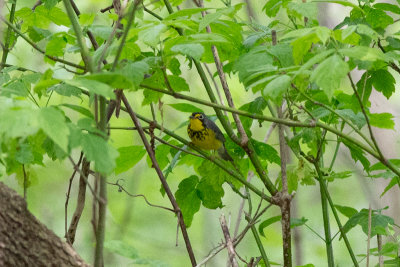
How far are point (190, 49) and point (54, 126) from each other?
53 cm

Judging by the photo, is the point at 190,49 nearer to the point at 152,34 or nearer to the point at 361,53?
the point at 152,34

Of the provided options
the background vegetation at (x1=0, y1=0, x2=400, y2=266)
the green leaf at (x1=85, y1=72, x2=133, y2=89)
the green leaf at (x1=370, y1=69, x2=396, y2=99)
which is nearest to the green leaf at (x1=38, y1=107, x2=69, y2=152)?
the background vegetation at (x1=0, y1=0, x2=400, y2=266)

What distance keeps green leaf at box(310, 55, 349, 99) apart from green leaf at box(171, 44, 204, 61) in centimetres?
31

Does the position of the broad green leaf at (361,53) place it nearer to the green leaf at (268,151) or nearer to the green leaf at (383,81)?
the green leaf at (383,81)

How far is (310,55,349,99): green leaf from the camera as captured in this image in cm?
144

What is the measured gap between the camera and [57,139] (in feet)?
3.84

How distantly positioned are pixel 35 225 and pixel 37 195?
19.0ft

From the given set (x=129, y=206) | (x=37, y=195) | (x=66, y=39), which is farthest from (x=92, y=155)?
(x=37, y=195)

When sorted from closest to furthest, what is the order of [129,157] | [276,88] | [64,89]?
[276,88], [64,89], [129,157]

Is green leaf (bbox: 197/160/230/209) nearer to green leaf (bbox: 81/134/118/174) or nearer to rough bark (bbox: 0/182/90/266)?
rough bark (bbox: 0/182/90/266)

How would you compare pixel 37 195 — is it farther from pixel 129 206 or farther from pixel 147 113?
pixel 147 113

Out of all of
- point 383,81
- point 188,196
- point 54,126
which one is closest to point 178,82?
point 188,196

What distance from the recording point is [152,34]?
1597 mm

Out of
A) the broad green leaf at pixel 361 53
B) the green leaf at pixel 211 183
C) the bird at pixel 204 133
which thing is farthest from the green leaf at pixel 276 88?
the bird at pixel 204 133
